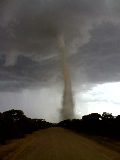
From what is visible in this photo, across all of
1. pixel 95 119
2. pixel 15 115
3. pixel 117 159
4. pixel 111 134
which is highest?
pixel 15 115

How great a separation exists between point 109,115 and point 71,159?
61832 millimetres

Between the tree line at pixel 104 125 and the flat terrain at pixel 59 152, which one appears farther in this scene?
the tree line at pixel 104 125

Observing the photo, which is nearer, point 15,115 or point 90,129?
point 90,129

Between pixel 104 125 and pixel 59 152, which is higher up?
pixel 104 125

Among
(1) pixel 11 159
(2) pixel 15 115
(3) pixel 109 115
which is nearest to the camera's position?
(1) pixel 11 159

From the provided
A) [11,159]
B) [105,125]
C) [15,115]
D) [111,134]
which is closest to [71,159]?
[11,159]

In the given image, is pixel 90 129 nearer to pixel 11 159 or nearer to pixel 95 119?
pixel 95 119

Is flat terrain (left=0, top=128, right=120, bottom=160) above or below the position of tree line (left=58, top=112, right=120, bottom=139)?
below

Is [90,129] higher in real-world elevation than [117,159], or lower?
higher

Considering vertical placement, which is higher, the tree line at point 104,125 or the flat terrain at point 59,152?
the tree line at point 104,125

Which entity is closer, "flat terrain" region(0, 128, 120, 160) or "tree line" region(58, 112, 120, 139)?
"flat terrain" region(0, 128, 120, 160)

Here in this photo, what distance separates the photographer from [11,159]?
29.1 meters

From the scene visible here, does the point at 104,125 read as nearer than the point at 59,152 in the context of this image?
No

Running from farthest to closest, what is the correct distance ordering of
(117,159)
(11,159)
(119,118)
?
(119,118), (11,159), (117,159)
